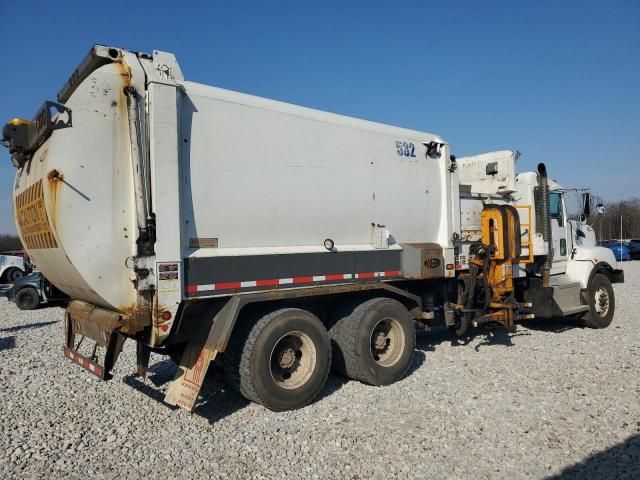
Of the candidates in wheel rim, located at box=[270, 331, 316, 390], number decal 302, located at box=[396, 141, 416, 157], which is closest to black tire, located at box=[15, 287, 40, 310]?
wheel rim, located at box=[270, 331, 316, 390]

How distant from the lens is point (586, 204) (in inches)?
385

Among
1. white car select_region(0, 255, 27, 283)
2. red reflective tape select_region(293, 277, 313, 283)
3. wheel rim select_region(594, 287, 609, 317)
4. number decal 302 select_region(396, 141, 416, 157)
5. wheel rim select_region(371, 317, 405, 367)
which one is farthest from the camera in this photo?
white car select_region(0, 255, 27, 283)

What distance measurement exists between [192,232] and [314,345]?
1.73 meters

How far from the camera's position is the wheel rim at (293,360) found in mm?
5004

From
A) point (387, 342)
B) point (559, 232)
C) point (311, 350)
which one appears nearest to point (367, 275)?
point (387, 342)

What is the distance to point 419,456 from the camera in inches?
155

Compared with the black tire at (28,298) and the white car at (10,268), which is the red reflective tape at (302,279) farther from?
the white car at (10,268)

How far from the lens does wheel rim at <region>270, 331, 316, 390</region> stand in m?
5.00

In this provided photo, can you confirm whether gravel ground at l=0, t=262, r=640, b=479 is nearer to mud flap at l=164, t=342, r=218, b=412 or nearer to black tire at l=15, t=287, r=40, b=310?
mud flap at l=164, t=342, r=218, b=412

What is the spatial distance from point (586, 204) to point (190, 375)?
8.57m

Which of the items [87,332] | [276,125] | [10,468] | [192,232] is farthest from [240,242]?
[10,468]

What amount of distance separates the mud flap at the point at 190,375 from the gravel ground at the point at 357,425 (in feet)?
0.85

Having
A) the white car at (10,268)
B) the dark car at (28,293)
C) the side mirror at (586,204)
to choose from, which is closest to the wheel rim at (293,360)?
the side mirror at (586,204)

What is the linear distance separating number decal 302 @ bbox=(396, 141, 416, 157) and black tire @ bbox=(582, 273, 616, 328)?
4882 mm
